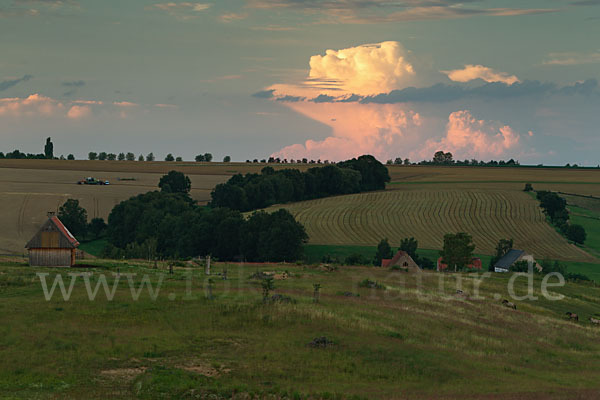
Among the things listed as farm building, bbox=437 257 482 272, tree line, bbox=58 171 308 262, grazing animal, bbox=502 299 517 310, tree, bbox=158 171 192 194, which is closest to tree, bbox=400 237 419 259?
farm building, bbox=437 257 482 272

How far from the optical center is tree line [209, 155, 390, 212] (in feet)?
486

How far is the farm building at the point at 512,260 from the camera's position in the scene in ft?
315

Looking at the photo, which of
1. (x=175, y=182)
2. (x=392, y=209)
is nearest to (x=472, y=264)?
(x=392, y=209)

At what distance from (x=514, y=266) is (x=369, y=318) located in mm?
59592

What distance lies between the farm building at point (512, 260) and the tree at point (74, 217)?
7545cm

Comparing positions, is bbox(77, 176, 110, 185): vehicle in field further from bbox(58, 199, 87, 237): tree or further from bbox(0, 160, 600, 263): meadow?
bbox(58, 199, 87, 237): tree

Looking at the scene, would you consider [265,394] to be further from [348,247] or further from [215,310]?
[348,247]

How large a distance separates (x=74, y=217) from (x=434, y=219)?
224 feet

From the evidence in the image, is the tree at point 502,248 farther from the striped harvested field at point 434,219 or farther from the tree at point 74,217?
the tree at point 74,217

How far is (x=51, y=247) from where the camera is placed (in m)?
56.0

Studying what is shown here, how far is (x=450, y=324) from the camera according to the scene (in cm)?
4109

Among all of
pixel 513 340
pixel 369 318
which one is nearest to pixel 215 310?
pixel 369 318

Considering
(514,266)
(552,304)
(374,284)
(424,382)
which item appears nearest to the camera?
(424,382)

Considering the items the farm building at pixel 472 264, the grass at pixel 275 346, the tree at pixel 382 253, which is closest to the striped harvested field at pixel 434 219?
the farm building at pixel 472 264
